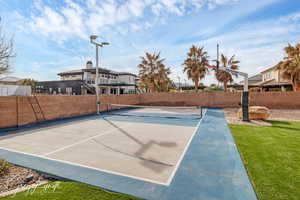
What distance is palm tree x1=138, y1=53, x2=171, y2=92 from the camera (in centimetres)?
2555

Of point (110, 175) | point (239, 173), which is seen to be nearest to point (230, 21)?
point (239, 173)

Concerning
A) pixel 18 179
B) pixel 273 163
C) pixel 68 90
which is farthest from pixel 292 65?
pixel 68 90

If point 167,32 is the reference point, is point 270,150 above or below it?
below

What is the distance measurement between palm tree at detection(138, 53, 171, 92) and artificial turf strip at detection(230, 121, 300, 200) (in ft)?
63.9

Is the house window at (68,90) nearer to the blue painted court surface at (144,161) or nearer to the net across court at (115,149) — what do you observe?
the net across court at (115,149)

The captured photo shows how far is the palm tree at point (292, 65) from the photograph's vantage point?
18.2 metres

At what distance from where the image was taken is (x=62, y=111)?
38.8 ft

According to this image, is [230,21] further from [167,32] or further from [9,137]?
[9,137]

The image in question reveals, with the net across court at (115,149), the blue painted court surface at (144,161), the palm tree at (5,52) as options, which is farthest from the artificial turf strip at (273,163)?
the palm tree at (5,52)

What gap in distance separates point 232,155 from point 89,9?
11.5 metres

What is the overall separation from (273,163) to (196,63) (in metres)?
21.1

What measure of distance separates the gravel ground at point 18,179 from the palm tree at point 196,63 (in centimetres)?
2277

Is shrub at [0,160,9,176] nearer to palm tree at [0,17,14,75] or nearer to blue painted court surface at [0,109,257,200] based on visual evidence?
blue painted court surface at [0,109,257,200]

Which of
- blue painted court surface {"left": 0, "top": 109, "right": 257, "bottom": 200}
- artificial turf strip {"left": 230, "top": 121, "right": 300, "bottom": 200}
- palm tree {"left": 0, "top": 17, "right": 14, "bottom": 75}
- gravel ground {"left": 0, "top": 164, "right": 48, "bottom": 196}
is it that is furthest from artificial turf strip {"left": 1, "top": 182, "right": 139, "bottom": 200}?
palm tree {"left": 0, "top": 17, "right": 14, "bottom": 75}
